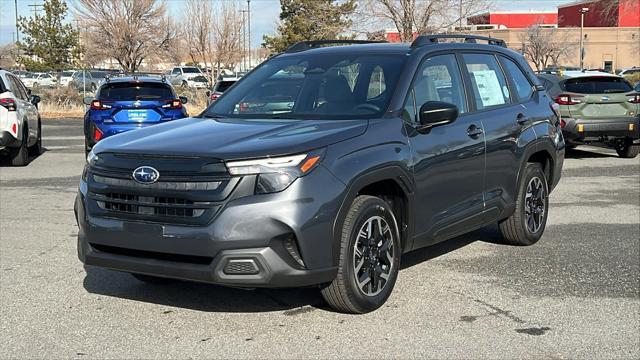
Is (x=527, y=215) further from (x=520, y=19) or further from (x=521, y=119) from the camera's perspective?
(x=520, y=19)

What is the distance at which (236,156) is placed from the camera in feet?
14.1

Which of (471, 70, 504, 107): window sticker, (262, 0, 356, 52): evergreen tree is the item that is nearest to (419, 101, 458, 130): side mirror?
(471, 70, 504, 107): window sticker

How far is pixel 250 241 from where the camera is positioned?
423 cm

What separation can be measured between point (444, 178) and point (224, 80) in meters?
15.0

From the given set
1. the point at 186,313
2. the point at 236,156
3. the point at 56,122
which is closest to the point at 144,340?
the point at 186,313

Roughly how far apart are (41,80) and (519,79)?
33.4m

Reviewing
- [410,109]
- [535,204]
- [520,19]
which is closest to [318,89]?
[410,109]

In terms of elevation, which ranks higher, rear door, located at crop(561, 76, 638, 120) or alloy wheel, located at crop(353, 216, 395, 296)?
rear door, located at crop(561, 76, 638, 120)

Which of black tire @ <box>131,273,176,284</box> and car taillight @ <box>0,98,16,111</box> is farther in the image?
car taillight @ <box>0,98,16,111</box>

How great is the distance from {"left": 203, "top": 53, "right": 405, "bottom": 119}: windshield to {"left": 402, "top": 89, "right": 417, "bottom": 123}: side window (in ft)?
0.49

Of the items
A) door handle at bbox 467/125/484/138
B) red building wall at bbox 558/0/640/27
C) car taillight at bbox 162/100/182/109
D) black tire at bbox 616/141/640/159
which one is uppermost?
red building wall at bbox 558/0/640/27

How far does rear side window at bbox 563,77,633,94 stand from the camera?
14295mm

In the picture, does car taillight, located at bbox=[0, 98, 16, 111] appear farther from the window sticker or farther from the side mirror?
the side mirror

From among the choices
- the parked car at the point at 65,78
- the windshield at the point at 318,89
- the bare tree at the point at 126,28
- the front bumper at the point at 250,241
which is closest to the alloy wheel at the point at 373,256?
the front bumper at the point at 250,241
